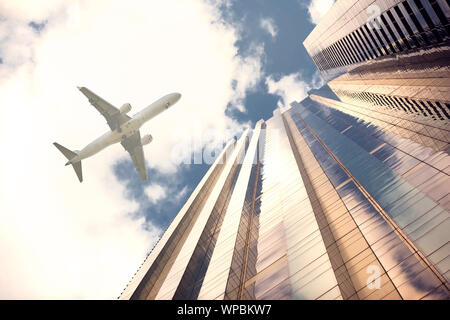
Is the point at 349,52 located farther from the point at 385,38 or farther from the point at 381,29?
the point at 381,29

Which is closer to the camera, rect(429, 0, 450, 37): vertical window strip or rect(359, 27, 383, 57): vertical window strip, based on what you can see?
rect(429, 0, 450, 37): vertical window strip

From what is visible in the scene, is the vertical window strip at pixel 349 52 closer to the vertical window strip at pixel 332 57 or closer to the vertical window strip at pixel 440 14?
the vertical window strip at pixel 332 57

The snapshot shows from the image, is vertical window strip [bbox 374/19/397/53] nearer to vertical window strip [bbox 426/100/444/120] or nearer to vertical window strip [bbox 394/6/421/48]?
vertical window strip [bbox 394/6/421/48]

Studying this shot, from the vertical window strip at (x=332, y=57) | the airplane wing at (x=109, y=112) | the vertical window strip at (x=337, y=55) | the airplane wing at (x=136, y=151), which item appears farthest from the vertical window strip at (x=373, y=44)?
the airplane wing at (x=136, y=151)

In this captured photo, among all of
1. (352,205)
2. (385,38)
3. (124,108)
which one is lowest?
(352,205)

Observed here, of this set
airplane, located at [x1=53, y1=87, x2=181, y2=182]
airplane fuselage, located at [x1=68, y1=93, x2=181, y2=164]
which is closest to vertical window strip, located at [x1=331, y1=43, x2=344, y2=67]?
airplane, located at [x1=53, y1=87, x2=181, y2=182]

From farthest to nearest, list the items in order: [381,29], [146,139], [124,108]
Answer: [146,139]
[381,29]
[124,108]

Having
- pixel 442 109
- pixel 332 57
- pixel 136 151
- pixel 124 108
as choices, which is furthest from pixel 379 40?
pixel 136 151
